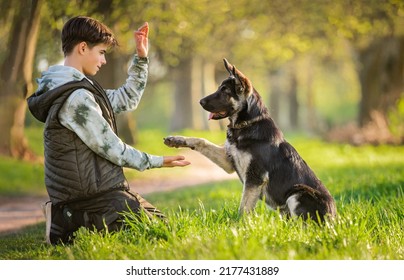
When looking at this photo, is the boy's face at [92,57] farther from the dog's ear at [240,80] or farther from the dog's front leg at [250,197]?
the dog's front leg at [250,197]

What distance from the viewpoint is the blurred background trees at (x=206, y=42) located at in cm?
1145

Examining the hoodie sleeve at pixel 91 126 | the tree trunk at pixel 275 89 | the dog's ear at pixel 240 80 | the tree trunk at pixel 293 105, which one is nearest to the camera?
the hoodie sleeve at pixel 91 126

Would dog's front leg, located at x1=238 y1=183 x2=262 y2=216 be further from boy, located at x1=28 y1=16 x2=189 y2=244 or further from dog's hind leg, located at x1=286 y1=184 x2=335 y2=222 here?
boy, located at x1=28 y1=16 x2=189 y2=244

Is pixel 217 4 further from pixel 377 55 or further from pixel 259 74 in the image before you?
pixel 259 74

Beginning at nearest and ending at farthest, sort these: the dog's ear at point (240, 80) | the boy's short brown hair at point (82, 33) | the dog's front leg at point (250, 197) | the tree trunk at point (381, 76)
A: the boy's short brown hair at point (82, 33) < the dog's front leg at point (250, 197) < the dog's ear at point (240, 80) < the tree trunk at point (381, 76)

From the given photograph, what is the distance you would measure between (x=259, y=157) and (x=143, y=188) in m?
6.92

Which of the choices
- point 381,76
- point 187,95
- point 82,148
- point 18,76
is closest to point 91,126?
point 82,148

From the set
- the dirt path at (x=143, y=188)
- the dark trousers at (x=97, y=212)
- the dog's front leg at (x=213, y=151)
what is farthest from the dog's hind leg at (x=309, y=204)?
the dirt path at (x=143, y=188)

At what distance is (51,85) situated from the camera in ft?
16.4

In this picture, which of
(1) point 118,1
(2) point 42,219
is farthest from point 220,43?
(2) point 42,219

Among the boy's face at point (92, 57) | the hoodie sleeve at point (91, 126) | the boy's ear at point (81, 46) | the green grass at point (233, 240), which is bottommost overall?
the green grass at point (233, 240)

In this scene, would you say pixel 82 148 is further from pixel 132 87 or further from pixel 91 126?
pixel 132 87

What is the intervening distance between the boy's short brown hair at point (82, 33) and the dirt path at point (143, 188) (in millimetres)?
1857

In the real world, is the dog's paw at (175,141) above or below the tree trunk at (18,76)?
below
